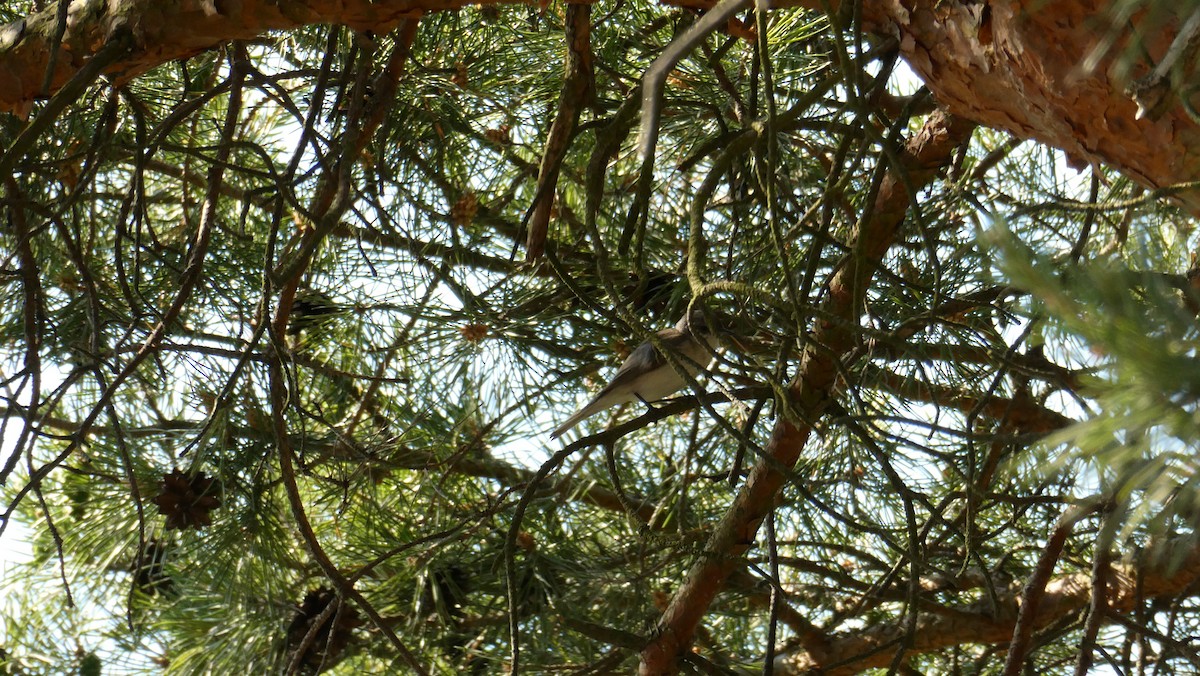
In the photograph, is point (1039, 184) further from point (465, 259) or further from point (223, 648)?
point (223, 648)

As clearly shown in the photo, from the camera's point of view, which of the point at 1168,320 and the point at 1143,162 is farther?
the point at 1143,162

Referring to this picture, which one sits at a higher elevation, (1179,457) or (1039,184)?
(1039,184)

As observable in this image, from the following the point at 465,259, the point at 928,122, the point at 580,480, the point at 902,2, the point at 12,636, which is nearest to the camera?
the point at 902,2

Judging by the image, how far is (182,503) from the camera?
155cm

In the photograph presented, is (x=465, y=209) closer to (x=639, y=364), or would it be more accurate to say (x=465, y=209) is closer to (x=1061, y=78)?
(x=639, y=364)

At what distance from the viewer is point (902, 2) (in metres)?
0.79

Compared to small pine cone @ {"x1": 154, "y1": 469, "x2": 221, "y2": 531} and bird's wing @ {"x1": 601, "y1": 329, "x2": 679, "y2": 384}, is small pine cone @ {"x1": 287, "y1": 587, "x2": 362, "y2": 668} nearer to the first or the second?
small pine cone @ {"x1": 154, "y1": 469, "x2": 221, "y2": 531}

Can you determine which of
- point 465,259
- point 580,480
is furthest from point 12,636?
point 465,259

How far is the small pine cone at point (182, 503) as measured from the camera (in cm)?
154

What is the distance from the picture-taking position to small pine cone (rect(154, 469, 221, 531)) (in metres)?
1.54

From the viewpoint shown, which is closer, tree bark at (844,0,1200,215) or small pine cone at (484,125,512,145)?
tree bark at (844,0,1200,215)

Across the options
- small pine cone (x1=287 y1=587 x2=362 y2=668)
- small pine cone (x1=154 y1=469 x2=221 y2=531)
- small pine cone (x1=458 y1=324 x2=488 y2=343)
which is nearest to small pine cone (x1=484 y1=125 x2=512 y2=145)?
small pine cone (x1=458 y1=324 x2=488 y2=343)

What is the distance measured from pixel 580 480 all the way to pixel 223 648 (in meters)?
0.65

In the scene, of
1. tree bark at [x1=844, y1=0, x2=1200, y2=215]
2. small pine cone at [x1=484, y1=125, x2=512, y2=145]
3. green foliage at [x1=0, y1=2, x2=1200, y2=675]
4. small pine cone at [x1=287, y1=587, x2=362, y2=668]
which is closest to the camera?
tree bark at [x1=844, y1=0, x2=1200, y2=215]
